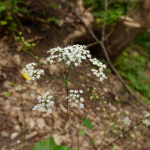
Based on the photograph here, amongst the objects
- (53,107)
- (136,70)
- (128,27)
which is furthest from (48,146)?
(136,70)

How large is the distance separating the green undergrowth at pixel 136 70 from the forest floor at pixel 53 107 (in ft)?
2.63

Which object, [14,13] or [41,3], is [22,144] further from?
[41,3]

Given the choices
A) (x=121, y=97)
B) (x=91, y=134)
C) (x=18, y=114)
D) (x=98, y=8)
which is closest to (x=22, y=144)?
(x=18, y=114)

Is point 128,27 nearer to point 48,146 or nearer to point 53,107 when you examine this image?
point 53,107

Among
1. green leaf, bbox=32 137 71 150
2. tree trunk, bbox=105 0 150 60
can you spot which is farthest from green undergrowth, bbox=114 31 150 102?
green leaf, bbox=32 137 71 150

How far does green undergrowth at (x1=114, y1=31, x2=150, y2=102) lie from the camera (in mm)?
3785

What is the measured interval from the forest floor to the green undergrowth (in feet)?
2.63

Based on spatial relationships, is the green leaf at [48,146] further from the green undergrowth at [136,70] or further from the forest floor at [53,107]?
the green undergrowth at [136,70]

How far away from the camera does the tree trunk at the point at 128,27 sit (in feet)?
10.1

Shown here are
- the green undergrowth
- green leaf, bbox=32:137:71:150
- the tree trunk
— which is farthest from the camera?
the green undergrowth

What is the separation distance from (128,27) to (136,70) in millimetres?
1776

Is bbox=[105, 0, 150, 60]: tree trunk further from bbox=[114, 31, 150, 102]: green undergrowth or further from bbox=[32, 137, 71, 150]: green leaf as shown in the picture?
bbox=[32, 137, 71, 150]: green leaf

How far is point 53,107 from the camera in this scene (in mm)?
2156

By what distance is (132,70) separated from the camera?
4.26m
